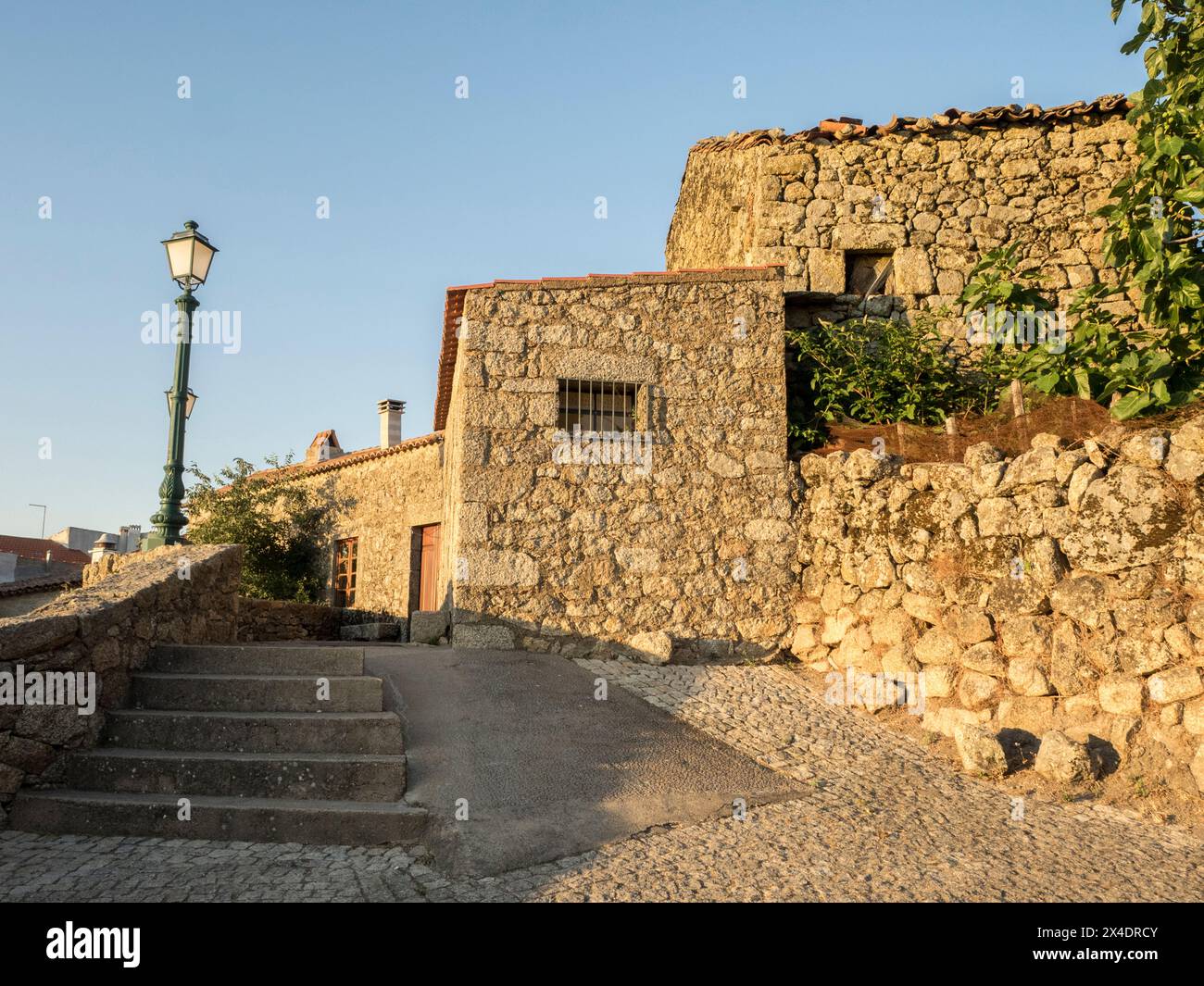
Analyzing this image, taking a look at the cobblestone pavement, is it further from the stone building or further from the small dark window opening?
the small dark window opening

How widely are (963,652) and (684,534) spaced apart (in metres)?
2.51

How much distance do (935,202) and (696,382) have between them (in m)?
3.92

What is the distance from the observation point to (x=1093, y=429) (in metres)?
6.82

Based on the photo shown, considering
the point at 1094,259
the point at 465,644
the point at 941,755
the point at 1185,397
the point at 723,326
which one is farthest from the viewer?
the point at 1094,259

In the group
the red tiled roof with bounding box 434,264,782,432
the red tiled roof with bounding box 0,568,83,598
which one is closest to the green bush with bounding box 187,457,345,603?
the red tiled roof with bounding box 0,568,83,598

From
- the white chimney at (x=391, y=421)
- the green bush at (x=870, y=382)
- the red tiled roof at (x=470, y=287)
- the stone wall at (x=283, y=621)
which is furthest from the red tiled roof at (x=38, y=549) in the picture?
the green bush at (x=870, y=382)

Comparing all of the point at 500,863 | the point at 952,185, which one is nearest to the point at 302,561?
the point at 952,185

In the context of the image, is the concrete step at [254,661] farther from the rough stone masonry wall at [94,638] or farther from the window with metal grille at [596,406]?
the window with metal grille at [596,406]

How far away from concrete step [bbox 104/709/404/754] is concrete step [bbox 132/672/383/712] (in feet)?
0.90

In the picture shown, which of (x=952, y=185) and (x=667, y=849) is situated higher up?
(x=952, y=185)

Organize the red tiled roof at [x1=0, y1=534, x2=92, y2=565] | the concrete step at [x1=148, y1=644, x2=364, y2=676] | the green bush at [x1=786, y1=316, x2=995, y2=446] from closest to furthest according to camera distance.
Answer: the concrete step at [x1=148, y1=644, x2=364, y2=676], the green bush at [x1=786, y1=316, x2=995, y2=446], the red tiled roof at [x1=0, y1=534, x2=92, y2=565]

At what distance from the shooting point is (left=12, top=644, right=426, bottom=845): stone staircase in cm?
475

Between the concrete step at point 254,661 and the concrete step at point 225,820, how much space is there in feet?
4.44

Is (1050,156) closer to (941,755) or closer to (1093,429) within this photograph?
(1093,429)
